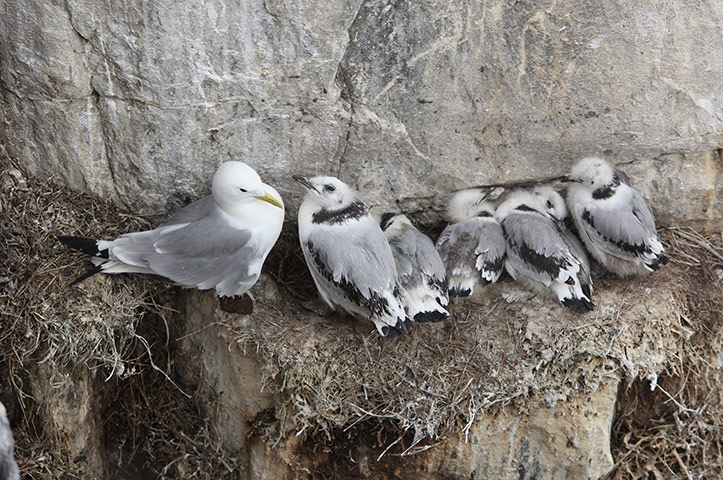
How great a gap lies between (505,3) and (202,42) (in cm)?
143

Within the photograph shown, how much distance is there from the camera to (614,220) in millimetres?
3875

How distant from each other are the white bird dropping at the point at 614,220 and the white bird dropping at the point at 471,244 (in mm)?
473

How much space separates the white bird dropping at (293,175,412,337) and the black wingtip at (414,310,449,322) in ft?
0.20

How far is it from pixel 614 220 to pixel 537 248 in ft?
1.44

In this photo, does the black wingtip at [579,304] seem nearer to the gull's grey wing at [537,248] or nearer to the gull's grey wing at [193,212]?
the gull's grey wing at [537,248]

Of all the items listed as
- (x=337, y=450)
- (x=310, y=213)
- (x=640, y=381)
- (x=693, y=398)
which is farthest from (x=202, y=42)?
(x=693, y=398)

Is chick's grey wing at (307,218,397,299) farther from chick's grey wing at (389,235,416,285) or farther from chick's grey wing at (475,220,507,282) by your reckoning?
chick's grey wing at (475,220,507,282)

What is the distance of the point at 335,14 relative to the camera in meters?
3.38

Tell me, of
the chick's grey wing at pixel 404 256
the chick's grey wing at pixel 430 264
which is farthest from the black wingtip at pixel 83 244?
the chick's grey wing at pixel 430 264

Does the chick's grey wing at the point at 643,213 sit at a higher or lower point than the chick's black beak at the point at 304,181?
lower

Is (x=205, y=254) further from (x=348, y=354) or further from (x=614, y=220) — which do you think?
(x=614, y=220)

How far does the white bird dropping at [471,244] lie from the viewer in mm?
3879

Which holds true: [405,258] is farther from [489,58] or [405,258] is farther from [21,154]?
[21,154]

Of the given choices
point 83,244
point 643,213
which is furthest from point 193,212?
point 643,213
